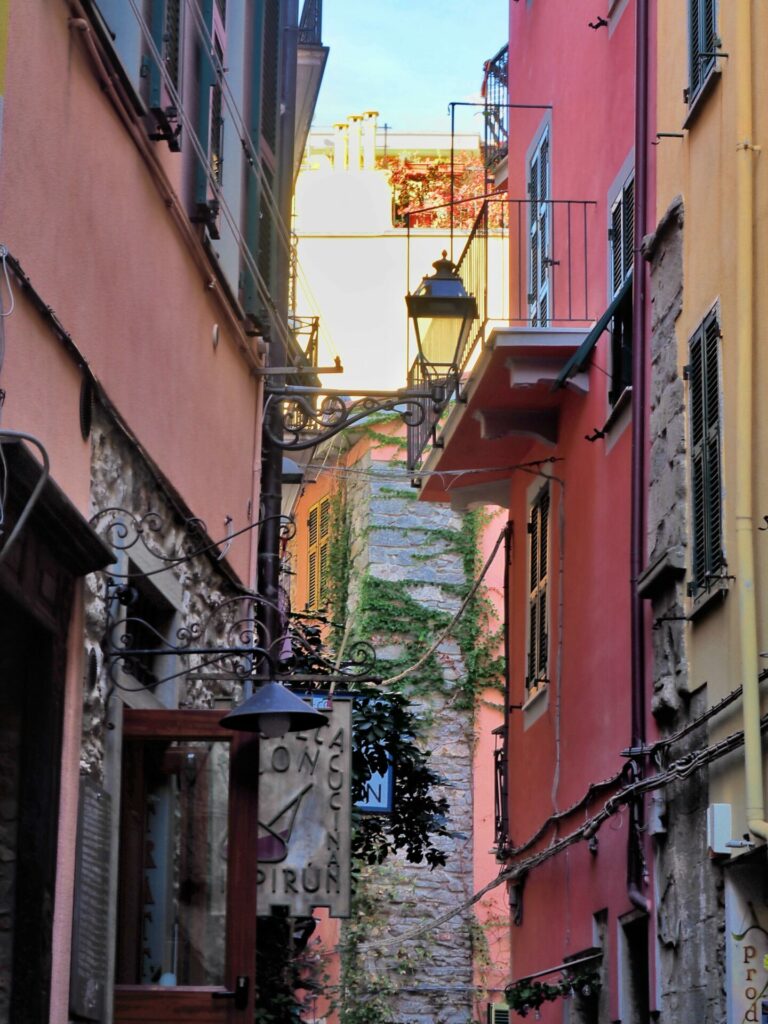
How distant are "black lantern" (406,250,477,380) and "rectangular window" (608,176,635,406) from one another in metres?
1.15

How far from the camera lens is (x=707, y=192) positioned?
10484 mm

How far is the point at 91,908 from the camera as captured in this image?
8164 mm

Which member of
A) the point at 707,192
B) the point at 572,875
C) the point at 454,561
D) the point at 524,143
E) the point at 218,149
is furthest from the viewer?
the point at 454,561

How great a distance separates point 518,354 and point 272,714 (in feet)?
19.1

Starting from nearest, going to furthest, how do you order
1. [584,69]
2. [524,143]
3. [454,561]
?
[584,69]
[524,143]
[454,561]

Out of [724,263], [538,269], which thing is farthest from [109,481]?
[538,269]

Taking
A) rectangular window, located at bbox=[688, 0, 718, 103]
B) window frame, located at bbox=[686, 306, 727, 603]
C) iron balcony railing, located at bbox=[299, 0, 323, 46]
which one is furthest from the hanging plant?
iron balcony railing, located at bbox=[299, 0, 323, 46]

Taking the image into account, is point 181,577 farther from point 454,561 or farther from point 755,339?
point 454,561

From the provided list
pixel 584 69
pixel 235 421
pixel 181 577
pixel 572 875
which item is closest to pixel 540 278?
pixel 584 69

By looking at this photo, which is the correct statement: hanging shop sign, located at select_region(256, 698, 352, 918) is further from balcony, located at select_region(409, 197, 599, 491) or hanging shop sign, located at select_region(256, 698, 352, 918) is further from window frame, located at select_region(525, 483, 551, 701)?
window frame, located at select_region(525, 483, 551, 701)

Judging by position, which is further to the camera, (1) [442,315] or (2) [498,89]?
(2) [498,89]

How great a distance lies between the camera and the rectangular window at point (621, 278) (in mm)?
12719

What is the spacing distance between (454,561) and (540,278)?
30.3 feet

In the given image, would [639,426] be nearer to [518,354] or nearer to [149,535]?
[518,354]
